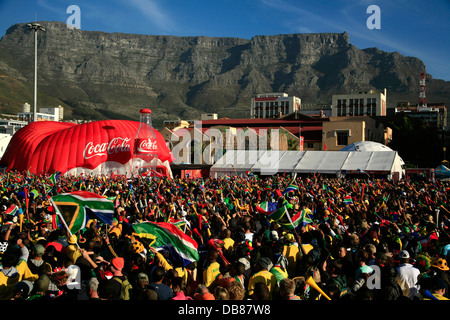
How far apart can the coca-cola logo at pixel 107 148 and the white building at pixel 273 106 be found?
128 metres

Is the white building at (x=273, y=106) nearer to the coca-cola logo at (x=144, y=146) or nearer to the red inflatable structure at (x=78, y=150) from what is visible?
the coca-cola logo at (x=144, y=146)

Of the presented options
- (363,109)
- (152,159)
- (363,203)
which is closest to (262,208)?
(363,203)

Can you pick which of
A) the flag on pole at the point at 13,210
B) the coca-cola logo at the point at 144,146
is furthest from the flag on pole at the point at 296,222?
the coca-cola logo at the point at 144,146

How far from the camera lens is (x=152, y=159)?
43.6m

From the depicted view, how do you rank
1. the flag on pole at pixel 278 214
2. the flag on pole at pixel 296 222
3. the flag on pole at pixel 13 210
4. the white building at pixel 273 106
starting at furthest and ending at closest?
the white building at pixel 273 106
the flag on pole at pixel 13 210
the flag on pole at pixel 278 214
the flag on pole at pixel 296 222

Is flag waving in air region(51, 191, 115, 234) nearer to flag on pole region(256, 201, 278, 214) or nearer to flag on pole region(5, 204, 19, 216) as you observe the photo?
flag on pole region(5, 204, 19, 216)

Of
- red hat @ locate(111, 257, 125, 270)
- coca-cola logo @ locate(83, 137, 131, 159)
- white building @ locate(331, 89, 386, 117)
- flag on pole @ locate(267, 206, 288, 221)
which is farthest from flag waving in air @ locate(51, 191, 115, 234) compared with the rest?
white building @ locate(331, 89, 386, 117)

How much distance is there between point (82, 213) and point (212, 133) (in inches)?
2596

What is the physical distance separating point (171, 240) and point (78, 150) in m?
35.3

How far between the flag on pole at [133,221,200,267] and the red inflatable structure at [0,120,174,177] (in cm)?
3209

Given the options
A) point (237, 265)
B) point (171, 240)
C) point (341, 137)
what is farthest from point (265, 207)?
point (341, 137)

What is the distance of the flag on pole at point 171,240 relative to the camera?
763cm
